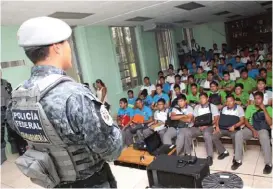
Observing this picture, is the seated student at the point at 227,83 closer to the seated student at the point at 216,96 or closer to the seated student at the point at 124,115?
the seated student at the point at 216,96

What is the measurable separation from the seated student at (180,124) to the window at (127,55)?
3424 millimetres

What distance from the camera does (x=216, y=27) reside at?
515 inches

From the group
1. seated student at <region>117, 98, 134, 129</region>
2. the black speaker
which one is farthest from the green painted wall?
the black speaker

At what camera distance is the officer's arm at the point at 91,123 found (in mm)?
856

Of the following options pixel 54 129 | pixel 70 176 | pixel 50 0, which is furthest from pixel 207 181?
pixel 50 0

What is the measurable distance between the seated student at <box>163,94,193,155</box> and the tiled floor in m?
0.36

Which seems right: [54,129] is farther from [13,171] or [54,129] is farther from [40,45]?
[13,171]

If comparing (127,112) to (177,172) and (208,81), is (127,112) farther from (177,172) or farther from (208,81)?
(177,172)

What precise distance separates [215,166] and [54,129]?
3.06 m

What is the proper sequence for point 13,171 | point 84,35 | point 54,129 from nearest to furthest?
point 54,129, point 13,171, point 84,35

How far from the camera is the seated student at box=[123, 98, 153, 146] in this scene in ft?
15.1

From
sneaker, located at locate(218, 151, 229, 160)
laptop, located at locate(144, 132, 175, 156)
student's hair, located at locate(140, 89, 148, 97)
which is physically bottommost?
sneaker, located at locate(218, 151, 229, 160)

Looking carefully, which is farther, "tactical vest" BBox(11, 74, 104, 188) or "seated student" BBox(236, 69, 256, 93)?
"seated student" BBox(236, 69, 256, 93)

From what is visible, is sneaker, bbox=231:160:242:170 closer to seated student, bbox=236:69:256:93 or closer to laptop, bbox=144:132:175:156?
laptop, bbox=144:132:175:156
